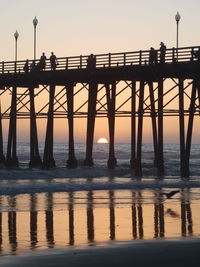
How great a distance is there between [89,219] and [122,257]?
5.22 meters

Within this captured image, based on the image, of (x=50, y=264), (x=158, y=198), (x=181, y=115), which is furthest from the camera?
(x=181, y=115)

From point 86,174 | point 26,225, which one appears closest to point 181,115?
point 86,174

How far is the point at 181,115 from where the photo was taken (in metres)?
32.2

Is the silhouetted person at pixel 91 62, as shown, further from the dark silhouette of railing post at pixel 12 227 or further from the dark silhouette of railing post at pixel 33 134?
the dark silhouette of railing post at pixel 12 227

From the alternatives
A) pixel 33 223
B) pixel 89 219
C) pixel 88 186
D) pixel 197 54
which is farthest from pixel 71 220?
pixel 197 54

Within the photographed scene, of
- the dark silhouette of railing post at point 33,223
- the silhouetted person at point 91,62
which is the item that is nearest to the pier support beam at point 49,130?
the silhouetted person at point 91,62

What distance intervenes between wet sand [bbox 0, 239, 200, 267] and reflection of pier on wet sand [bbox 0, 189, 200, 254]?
2.63 ft

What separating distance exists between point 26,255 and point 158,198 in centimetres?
1169

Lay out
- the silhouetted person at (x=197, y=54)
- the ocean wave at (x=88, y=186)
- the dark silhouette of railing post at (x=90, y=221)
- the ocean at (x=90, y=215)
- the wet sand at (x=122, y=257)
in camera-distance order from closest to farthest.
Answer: the wet sand at (x=122, y=257) < the ocean at (x=90, y=215) < the dark silhouette of railing post at (x=90, y=221) < the ocean wave at (x=88, y=186) < the silhouetted person at (x=197, y=54)

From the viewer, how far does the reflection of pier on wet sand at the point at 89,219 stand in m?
14.3

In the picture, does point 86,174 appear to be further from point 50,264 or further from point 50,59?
point 50,264

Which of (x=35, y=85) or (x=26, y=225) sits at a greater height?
(x=35, y=85)

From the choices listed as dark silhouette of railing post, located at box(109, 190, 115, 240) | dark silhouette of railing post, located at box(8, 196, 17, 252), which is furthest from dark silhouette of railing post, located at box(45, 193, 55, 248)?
dark silhouette of railing post, located at box(109, 190, 115, 240)

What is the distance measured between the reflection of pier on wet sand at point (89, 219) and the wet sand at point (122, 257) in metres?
0.80
